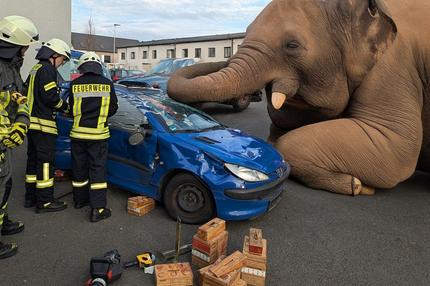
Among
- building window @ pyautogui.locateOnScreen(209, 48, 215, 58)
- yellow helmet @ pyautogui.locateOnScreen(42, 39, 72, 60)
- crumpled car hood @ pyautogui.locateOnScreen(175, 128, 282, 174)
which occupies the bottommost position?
crumpled car hood @ pyautogui.locateOnScreen(175, 128, 282, 174)

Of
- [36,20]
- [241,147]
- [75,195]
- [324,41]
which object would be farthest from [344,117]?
[36,20]

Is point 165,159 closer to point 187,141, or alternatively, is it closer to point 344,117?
point 187,141

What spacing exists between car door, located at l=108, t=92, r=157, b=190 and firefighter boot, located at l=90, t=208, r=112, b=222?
0.47m

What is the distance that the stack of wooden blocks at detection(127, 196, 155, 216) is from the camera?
463 cm

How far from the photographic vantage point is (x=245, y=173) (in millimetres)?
4195

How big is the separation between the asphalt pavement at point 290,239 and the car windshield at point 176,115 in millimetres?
1085

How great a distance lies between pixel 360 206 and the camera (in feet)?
17.4

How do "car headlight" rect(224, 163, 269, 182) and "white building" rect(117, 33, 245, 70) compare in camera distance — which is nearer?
"car headlight" rect(224, 163, 269, 182)

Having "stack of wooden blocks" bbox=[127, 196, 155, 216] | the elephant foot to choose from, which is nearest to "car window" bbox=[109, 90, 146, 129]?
"stack of wooden blocks" bbox=[127, 196, 155, 216]

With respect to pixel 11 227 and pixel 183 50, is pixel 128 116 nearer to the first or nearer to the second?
pixel 11 227

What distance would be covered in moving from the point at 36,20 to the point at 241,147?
11.7 meters

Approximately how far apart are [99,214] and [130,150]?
0.86 m

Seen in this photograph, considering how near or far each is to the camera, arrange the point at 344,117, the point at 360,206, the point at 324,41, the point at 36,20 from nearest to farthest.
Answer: the point at 360,206 < the point at 324,41 < the point at 344,117 < the point at 36,20

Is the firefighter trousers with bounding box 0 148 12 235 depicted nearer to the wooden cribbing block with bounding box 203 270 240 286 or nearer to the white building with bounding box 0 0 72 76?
the wooden cribbing block with bounding box 203 270 240 286
